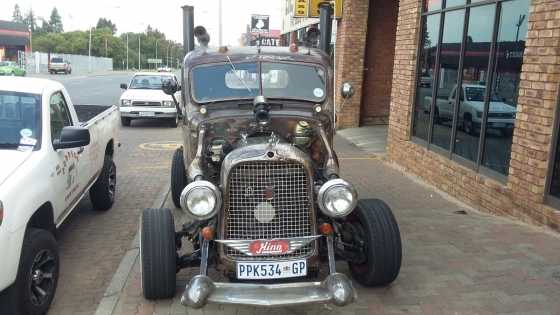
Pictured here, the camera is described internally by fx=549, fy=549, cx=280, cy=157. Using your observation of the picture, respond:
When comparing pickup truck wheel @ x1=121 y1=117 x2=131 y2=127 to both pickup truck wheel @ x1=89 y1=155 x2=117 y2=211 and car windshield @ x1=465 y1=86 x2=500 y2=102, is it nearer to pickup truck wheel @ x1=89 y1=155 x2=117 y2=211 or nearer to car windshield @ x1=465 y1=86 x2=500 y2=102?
pickup truck wheel @ x1=89 y1=155 x2=117 y2=211

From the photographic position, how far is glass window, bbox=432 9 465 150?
8.34 m

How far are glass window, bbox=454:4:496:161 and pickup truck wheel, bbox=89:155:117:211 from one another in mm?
4927

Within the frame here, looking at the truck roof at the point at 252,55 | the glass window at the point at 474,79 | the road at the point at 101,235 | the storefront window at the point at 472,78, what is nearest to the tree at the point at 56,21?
the road at the point at 101,235

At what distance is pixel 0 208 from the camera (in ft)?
11.7

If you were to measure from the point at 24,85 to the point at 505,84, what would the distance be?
5.50 meters

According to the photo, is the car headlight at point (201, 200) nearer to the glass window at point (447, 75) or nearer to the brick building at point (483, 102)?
the brick building at point (483, 102)

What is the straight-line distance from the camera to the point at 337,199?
12.7 ft

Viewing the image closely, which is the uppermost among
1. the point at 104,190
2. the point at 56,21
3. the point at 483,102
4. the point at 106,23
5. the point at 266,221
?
the point at 106,23

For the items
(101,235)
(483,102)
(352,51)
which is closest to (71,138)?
(101,235)

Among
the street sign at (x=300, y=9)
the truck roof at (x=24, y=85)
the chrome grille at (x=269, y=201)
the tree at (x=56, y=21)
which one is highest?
the tree at (x=56, y=21)

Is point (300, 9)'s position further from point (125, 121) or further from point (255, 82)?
point (255, 82)

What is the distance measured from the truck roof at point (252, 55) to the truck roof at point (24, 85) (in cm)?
143

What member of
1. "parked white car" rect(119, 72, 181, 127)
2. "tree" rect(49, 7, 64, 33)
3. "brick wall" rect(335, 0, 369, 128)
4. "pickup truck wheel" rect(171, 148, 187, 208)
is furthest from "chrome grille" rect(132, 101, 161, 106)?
"tree" rect(49, 7, 64, 33)

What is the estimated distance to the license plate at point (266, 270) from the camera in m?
3.87
